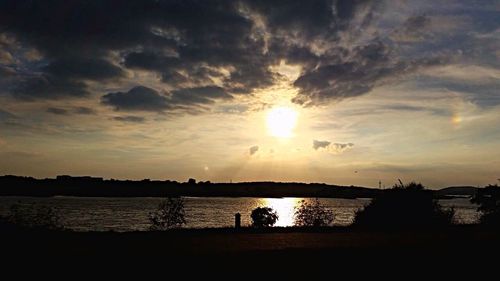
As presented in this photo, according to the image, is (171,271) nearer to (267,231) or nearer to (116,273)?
(116,273)

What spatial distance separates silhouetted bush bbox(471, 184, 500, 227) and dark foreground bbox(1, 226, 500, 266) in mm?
15000

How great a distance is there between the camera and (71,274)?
39.7ft

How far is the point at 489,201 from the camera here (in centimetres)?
3728

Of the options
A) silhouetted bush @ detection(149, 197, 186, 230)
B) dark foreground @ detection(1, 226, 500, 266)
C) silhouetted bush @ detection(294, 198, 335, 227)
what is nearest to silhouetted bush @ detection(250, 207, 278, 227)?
silhouetted bush @ detection(294, 198, 335, 227)

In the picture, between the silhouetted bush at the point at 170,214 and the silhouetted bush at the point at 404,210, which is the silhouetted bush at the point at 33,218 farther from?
the silhouetted bush at the point at 404,210

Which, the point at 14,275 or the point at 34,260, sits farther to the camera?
the point at 34,260

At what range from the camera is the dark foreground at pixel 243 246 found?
557 inches

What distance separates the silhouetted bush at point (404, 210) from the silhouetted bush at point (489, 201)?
3.82m

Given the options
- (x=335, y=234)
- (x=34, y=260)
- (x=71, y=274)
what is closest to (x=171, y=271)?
(x=71, y=274)

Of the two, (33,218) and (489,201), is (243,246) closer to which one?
(33,218)

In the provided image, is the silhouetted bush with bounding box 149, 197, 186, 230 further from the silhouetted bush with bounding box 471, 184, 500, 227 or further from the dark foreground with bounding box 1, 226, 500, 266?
the silhouetted bush with bounding box 471, 184, 500, 227

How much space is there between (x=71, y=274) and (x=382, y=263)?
27.9 ft

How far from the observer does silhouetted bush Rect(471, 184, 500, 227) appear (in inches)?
1410

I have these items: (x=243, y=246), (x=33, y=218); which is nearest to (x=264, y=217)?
(x=33, y=218)
